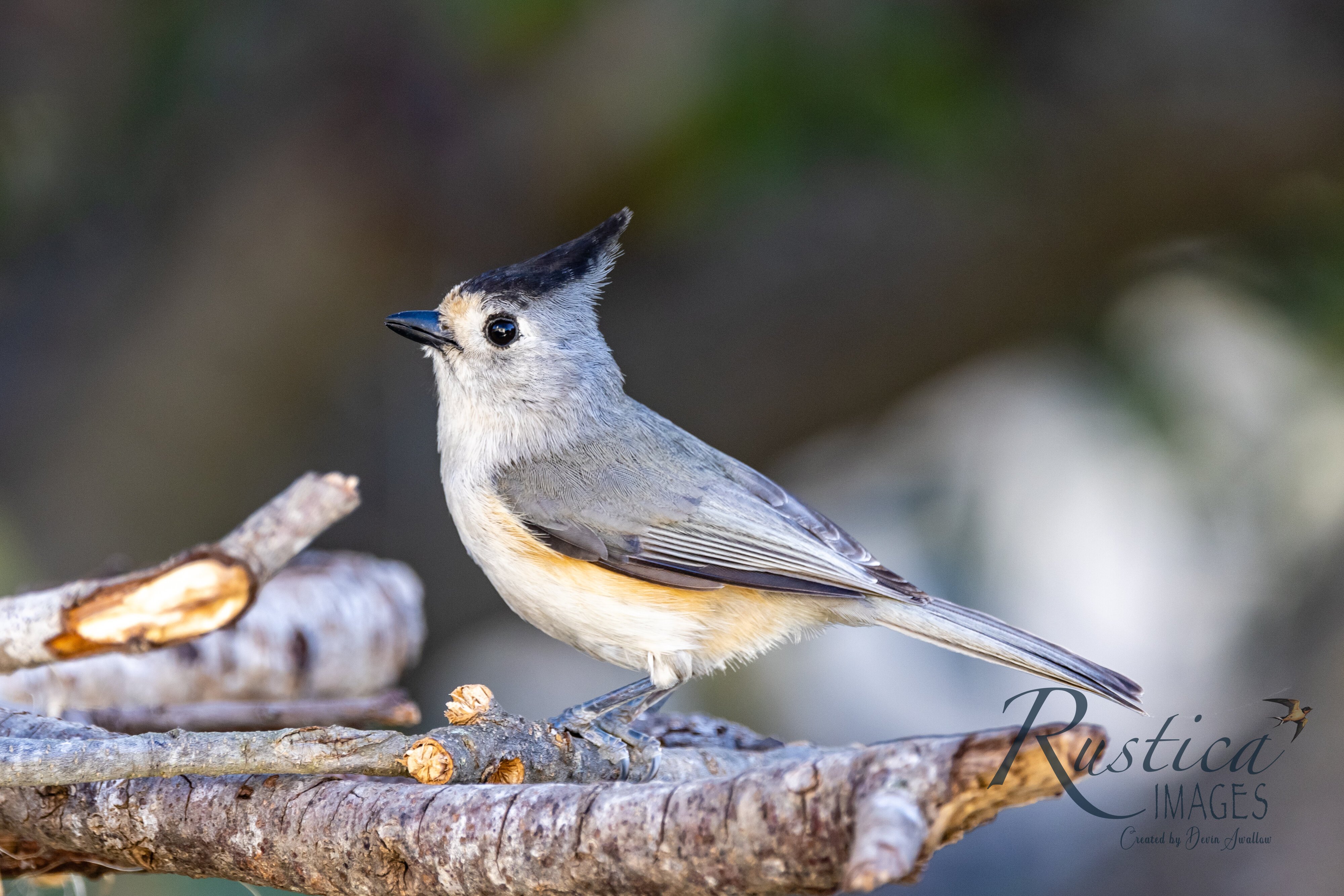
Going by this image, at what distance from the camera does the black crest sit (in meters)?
Result: 2.30

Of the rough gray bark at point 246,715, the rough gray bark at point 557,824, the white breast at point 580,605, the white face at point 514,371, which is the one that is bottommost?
the rough gray bark at point 557,824

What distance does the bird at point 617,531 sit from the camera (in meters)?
1.98

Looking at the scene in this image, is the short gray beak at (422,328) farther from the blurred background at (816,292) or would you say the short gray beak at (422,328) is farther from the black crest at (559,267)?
the blurred background at (816,292)

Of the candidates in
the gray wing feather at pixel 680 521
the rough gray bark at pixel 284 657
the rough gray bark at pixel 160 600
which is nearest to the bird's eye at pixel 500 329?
the gray wing feather at pixel 680 521

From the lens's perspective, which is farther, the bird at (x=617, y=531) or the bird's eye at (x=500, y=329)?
the bird's eye at (x=500, y=329)

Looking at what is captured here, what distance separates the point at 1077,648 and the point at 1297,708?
135 cm

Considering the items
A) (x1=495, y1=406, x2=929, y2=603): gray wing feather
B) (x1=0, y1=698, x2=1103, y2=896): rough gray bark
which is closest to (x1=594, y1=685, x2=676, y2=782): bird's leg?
(x1=495, y1=406, x2=929, y2=603): gray wing feather

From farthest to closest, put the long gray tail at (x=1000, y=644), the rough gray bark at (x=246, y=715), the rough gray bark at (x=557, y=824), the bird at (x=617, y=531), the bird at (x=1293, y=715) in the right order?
the bird at (x=1293, y=715) → the rough gray bark at (x=246, y=715) → the bird at (x=617, y=531) → the long gray tail at (x=1000, y=644) → the rough gray bark at (x=557, y=824)

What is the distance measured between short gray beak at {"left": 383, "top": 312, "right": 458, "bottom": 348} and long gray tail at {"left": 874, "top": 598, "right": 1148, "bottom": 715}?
105 centimetres

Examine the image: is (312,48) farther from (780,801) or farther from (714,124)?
(780,801)

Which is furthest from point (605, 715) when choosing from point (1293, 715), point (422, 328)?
point (1293, 715)

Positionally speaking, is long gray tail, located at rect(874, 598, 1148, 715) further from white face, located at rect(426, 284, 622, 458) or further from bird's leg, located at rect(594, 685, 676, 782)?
white face, located at rect(426, 284, 622, 458)

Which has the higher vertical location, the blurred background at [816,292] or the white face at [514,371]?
the blurred background at [816,292]

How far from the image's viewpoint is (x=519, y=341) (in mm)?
2404
